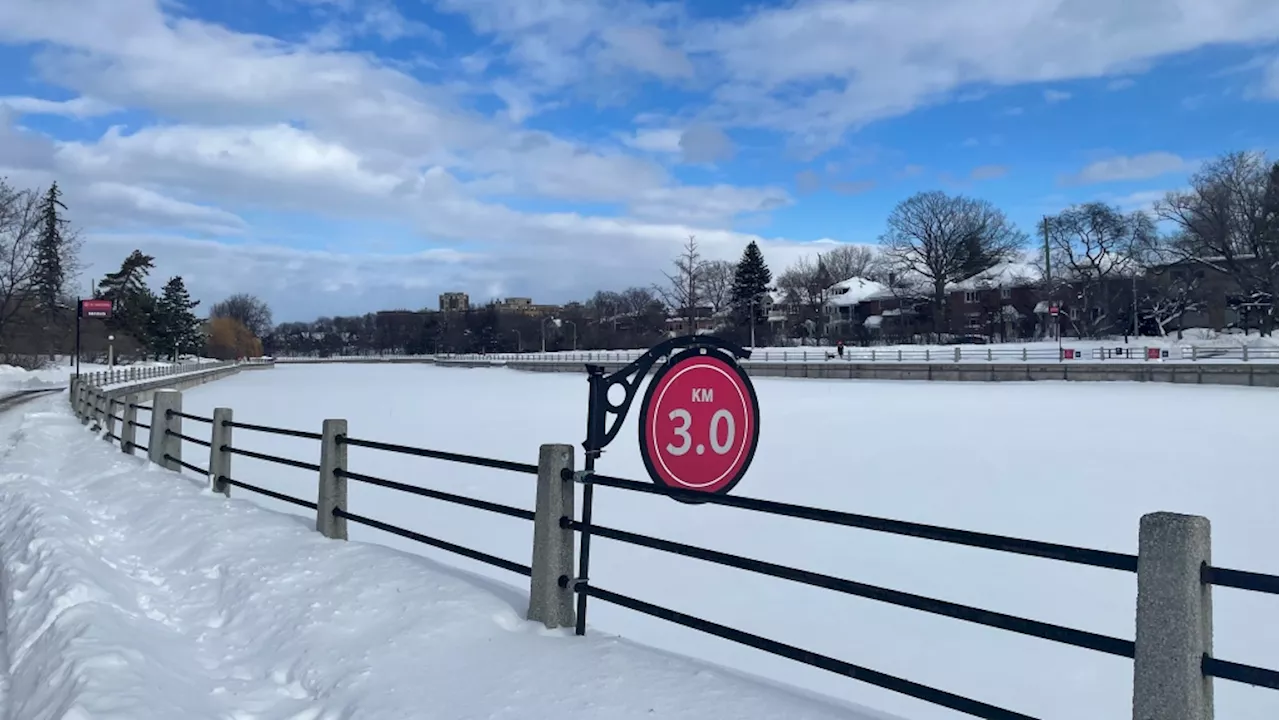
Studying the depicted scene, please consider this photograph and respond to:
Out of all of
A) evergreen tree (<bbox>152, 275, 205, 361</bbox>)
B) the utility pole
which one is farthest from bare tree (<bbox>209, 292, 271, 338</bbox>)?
the utility pole

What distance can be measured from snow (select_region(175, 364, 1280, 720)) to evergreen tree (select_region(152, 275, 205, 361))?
79501 millimetres

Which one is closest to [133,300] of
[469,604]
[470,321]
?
A: [470,321]

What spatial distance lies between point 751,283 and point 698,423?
10381 centimetres

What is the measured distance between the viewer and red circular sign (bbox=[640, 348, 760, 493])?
461cm

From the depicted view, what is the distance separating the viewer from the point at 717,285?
431ft

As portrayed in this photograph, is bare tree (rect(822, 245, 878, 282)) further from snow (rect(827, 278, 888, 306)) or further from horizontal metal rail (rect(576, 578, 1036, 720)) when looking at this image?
horizontal metal rail (rect(576, 578, 1036, 720))

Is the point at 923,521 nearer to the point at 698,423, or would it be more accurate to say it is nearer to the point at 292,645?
the point at 698,423

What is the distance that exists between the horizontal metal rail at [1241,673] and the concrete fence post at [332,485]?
6106 mm

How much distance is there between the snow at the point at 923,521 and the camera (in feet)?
24.3

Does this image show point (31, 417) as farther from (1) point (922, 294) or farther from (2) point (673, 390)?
(1) point (922, 294)

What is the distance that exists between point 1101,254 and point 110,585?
92.6 meters

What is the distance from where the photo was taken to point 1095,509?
12.9 m

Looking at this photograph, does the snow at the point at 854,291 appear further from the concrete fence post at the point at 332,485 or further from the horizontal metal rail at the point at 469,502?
the horizontal metal rail at the point at 469,502

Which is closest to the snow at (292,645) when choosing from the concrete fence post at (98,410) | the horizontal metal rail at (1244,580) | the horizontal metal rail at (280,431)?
the horizontal metal rail at (280,431)
